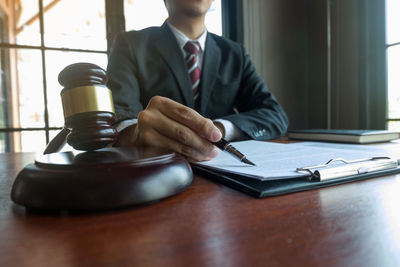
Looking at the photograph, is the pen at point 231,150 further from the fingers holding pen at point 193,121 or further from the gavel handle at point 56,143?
the gavel handle at point 56,143

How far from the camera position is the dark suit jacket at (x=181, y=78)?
3.68ft

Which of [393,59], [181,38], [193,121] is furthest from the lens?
[393,59]

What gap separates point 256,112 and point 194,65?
43 centimetres

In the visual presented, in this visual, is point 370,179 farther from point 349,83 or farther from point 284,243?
point 349,83

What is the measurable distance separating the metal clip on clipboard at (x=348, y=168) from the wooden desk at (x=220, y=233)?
0.12 feet

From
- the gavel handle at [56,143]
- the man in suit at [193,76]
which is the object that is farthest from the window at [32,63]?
the gavel handle at [56,143]

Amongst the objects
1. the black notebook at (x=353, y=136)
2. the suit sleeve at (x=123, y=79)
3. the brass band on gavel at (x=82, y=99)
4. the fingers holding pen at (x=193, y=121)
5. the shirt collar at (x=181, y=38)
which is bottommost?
the black notebook at (x=353, y=136)

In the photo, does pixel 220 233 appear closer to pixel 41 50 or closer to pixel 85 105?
pixel 85 105

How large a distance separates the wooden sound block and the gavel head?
0.17ft

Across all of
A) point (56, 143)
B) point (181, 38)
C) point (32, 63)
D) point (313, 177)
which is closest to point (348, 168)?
point (313, 177)

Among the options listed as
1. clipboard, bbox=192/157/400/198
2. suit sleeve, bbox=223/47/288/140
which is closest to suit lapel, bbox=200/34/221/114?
suit sleeve, bbox=223/47/288/140

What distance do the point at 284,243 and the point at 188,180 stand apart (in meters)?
0.16

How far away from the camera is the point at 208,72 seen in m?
1.30

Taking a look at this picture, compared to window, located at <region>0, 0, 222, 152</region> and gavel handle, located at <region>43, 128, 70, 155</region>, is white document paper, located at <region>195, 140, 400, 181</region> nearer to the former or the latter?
gavel handle, located at <region>43, 128, 70, 155</region>
